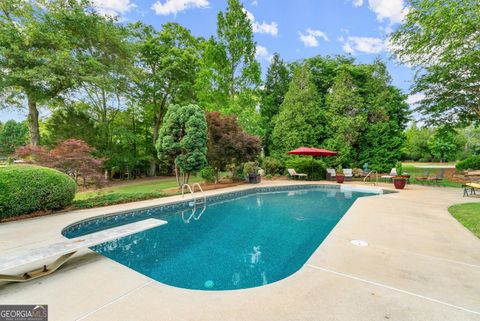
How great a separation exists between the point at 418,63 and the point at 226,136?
10577 mm

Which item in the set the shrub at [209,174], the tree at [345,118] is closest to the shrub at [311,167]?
the tree at [345,118]

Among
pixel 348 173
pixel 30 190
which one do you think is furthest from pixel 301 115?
pixel 30 190

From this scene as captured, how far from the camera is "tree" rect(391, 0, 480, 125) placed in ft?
20.4

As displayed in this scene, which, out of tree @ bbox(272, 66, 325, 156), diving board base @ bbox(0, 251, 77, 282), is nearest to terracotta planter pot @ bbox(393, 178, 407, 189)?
tree @ bbox(272, 66, 325, 156)

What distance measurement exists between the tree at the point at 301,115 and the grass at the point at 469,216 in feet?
36.7

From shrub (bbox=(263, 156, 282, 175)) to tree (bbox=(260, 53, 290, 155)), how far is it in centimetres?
225

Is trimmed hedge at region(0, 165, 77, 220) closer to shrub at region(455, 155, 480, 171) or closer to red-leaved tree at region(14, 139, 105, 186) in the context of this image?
red-leaved tree at region(14, 139, 105, 186)

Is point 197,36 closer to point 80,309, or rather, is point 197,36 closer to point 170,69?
point 170,69

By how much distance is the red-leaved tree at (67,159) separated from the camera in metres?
8.34

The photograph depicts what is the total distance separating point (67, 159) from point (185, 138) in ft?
15.0

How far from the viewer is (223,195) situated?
10.0m

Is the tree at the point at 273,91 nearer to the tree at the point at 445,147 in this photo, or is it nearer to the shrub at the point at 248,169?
the shrub at the point at 248,169

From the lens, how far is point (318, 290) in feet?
8.23

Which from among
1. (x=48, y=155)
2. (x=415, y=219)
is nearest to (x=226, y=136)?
(x=48, y=155)
